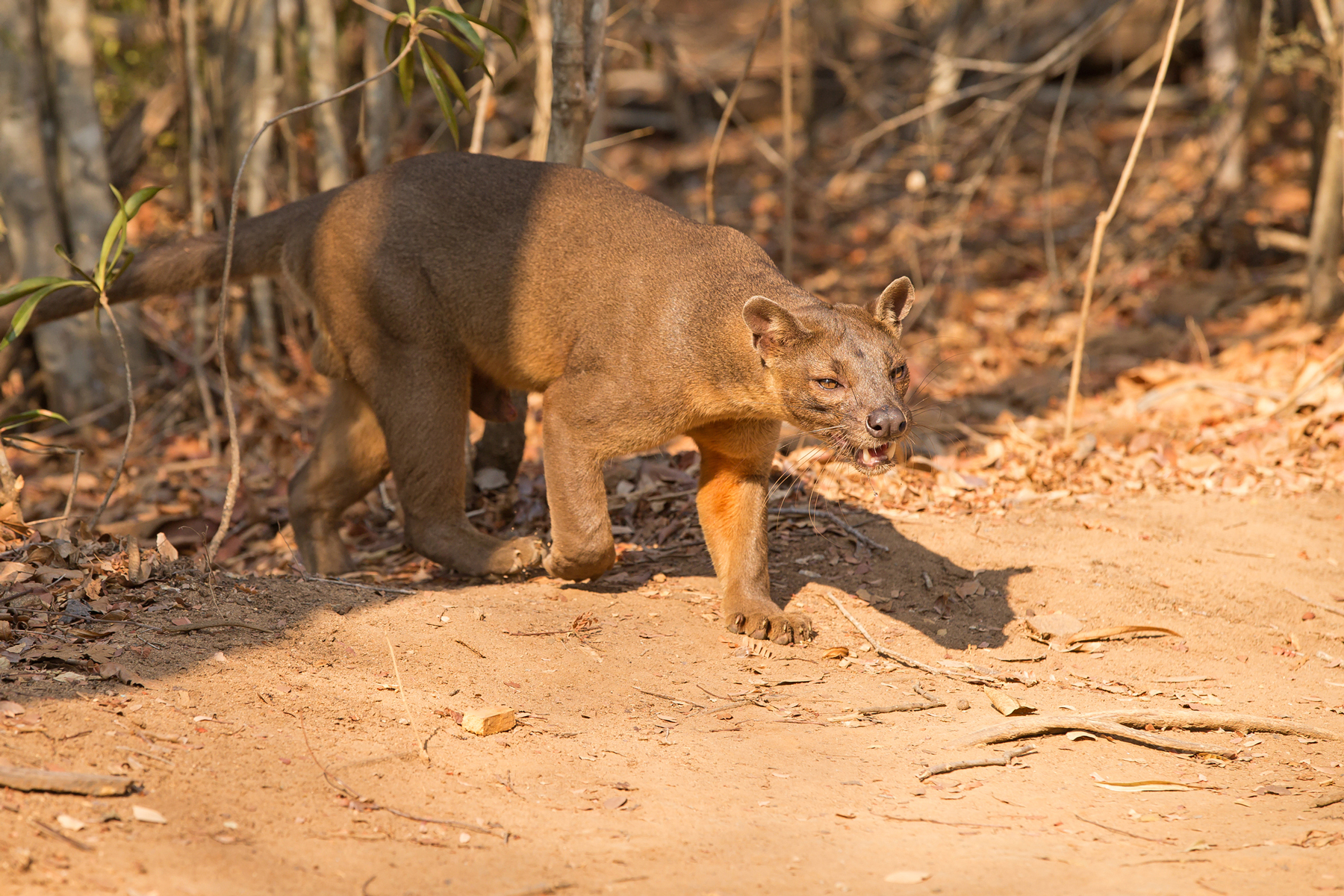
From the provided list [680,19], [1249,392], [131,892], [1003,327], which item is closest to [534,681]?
[131,892]

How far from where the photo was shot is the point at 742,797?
357cm

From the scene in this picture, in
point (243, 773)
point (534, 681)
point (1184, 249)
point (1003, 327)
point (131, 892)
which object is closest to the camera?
point (131, 892)

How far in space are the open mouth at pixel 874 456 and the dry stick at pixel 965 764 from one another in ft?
3.91

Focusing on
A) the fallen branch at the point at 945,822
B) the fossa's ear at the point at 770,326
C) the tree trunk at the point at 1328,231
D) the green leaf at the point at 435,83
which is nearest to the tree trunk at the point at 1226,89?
the tree trunk at the point at 1328,231

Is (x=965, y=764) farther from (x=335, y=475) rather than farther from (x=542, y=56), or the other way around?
(x=542, y=56)

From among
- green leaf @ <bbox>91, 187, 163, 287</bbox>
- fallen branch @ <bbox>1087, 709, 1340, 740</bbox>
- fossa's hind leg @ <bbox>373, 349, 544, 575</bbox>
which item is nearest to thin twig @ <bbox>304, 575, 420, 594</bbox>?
fossa's hind leg @ <bbox>373, 349, 544, 575</bbox>

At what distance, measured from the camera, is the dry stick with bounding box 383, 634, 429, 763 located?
11.9 feet

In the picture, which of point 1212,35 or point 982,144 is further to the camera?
point 982,144

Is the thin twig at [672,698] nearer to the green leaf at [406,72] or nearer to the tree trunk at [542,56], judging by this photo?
the green leaf at [406,72]

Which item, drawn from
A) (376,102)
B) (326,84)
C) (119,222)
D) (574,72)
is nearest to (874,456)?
(574,72)

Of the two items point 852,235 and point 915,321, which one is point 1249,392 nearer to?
point 915,321

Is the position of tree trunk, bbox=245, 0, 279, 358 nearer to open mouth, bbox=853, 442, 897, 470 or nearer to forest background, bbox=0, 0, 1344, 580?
forest background, bbox=0, 0, 1344, 580

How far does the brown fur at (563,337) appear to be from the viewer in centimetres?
493

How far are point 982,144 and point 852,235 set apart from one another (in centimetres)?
213
